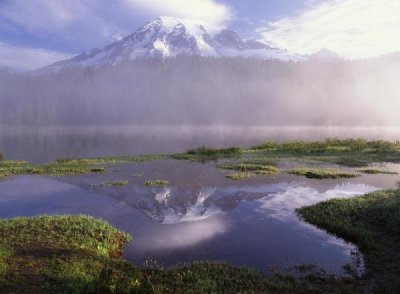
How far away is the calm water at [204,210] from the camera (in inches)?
663

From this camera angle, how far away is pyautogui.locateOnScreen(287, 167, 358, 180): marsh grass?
35.8 metres

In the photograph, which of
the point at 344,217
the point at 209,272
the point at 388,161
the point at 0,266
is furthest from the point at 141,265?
the point at 388,161

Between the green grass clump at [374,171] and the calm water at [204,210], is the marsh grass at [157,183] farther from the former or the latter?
the green grass clump at [374,171]

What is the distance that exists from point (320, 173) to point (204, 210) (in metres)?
16.9

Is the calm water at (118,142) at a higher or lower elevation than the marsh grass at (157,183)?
higher

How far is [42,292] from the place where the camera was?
38.8 ft

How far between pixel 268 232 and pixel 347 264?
16.5 ft

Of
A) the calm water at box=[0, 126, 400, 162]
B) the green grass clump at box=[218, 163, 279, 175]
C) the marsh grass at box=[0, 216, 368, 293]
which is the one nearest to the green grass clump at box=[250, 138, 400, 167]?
the green grass clump at box=[218, 163, 279, 175]

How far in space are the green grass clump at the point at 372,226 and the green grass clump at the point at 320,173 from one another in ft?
31.7

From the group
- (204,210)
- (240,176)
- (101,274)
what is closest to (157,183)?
(240,176)

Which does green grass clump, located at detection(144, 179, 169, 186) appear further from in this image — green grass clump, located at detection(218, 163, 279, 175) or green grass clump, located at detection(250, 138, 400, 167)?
green grass clump, located at detection(250, 138, 400, 167)

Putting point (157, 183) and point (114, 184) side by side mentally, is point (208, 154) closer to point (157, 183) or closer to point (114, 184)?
point (157, 183)

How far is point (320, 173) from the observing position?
120ft

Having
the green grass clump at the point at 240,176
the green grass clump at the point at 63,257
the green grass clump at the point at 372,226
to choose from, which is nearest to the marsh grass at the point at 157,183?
the green grass clump at the point at 240,176
